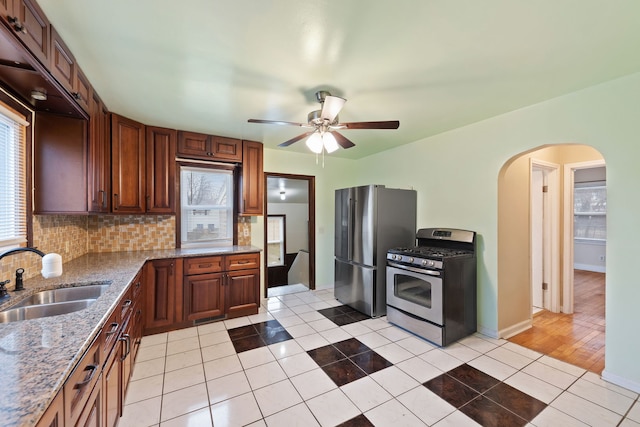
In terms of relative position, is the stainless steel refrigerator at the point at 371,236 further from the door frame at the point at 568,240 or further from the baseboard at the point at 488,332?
the door frame at the point at 568,240

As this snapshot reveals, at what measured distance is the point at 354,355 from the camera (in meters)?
2.54

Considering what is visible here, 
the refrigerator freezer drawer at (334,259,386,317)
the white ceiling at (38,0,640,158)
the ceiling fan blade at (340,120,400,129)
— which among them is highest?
the white ceiling at (38,0,640,158)

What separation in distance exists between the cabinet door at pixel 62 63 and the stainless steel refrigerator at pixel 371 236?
2876mm

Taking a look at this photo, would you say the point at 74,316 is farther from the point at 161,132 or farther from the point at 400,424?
the point at 161,132

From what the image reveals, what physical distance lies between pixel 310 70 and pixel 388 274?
7.79 feet

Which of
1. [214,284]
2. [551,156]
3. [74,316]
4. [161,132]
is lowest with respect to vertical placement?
[214,284]

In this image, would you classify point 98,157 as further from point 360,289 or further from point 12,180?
point 360,289

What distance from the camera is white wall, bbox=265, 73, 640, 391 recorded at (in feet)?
6.65

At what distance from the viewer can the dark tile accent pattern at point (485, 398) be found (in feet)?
5.82

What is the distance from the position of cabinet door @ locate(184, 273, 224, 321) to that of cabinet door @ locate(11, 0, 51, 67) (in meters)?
2.32

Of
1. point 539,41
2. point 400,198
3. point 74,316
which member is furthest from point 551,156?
point 74,316

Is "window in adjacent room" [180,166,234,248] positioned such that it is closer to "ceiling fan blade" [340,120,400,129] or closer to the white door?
"ceiling fan blade" [340,120,400,129]

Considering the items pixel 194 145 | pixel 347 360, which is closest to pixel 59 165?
pixel 194 145

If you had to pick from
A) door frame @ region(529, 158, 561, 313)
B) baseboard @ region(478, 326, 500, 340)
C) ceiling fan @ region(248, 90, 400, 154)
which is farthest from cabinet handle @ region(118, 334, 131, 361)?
door frame @ region(529, 158, 561, 313)
